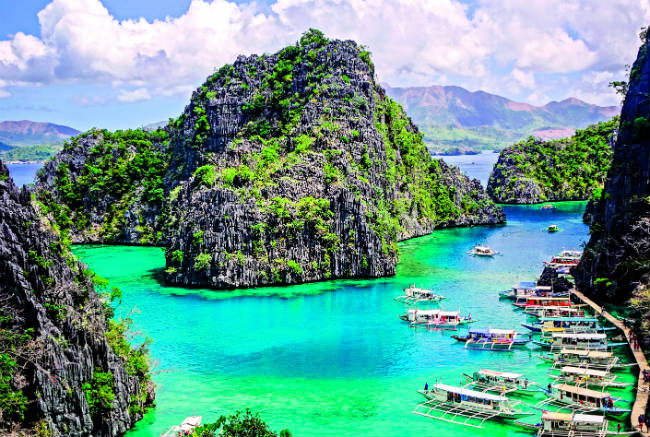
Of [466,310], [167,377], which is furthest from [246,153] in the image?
[167,377]

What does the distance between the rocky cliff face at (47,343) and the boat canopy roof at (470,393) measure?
21019 mm

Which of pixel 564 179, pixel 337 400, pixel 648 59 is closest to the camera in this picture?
pixel 337 400

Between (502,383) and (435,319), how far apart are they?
17.1 m

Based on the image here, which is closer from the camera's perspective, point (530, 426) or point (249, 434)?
point (249, 434)

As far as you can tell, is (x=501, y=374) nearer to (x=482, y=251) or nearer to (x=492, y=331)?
(x=492, y=331)

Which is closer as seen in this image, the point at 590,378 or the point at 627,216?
the point at 590,378

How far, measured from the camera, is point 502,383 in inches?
1786

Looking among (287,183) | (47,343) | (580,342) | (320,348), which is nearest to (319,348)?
(320,348)

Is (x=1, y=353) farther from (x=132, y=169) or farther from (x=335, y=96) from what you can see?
(x=132, y=169)

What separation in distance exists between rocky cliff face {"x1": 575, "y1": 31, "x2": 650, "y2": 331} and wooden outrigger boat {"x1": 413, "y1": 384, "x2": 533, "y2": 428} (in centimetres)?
2409

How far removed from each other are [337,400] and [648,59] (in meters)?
50.3

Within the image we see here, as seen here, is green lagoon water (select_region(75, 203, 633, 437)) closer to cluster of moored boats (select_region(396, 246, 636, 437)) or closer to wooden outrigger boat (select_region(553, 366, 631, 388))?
wooden outrigger boat (select_region(553, 366, 631, 388))

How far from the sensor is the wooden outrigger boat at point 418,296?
7056 centimetres

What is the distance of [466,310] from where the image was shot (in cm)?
6694
